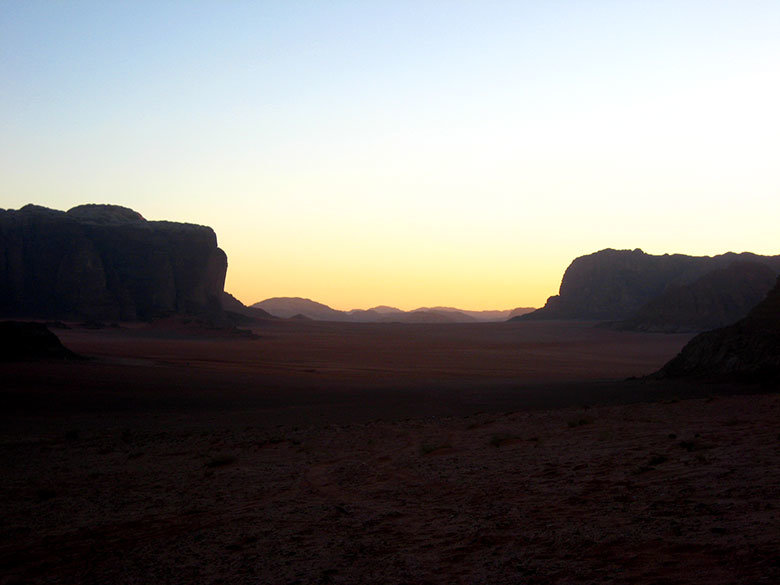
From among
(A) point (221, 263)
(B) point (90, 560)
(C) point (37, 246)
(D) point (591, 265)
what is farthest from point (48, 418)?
(D) point (591, 265)

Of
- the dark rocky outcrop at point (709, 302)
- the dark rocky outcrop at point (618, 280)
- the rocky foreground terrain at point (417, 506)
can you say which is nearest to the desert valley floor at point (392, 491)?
the rocky foreground terrain at point (417, 506)

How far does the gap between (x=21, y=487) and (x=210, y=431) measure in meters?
6.03

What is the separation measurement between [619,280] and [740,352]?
12755cm

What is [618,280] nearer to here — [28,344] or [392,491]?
[28,344]

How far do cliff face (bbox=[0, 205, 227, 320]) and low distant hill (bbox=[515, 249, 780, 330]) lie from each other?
78.0 metres

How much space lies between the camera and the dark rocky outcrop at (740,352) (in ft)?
75.3

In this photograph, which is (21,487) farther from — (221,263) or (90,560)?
(221,263)

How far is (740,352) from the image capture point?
24453 mm

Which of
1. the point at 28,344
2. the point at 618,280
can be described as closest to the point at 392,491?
the point at 28,344

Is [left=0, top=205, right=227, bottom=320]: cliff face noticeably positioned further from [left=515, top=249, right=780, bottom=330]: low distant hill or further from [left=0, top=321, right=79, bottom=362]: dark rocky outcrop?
[left=515, top=249, right=780, bottom=330]: low distant hill

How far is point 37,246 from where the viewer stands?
8456 cm

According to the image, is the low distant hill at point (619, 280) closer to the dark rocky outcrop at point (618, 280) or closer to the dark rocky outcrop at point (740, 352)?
the dark rocky outcrop at point (618, 280)

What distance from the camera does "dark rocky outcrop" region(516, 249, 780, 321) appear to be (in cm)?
13875

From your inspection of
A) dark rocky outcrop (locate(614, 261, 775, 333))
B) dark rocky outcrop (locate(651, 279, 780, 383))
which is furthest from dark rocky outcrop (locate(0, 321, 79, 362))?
dark rocky outcrop (locate(614, 261, 775, 333))
